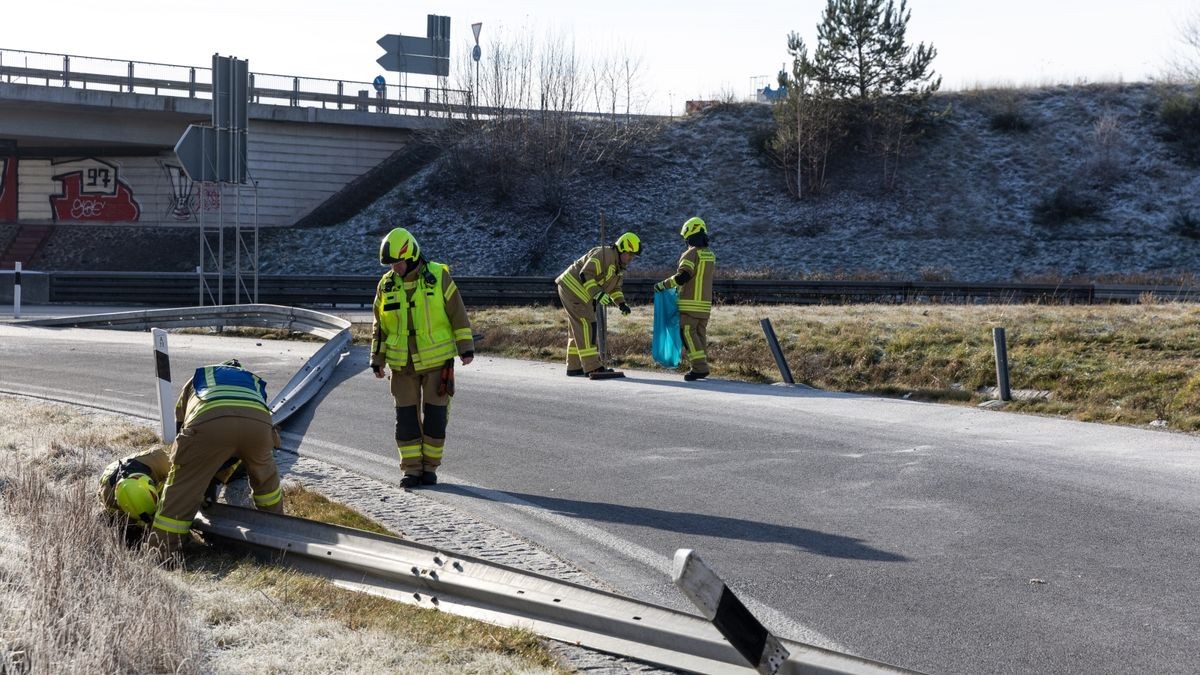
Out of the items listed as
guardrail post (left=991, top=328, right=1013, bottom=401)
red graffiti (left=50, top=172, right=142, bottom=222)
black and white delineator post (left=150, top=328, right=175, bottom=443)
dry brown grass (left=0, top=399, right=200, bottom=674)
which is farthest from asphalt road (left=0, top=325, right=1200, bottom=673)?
red graffiti (left=50, top=172, right=142, bottom=222)

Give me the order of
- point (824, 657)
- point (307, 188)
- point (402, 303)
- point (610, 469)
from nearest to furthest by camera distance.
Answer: point (824, 657) < point (402, 303) < point (610, 469) < point (307, 188)

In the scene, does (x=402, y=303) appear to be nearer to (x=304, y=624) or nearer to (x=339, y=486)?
(x=339, y=486)

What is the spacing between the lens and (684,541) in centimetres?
767

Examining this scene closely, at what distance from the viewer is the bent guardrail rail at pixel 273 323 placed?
546 inches

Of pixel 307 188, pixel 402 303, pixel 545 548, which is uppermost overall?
pixel 307 188

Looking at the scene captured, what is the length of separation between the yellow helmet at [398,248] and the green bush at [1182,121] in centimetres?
4590

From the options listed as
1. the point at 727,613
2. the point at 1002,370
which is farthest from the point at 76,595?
the point at 1002,370

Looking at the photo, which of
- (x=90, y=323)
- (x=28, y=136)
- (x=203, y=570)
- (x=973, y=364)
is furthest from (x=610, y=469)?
(x=28, y=136)

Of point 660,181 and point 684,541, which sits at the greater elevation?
point 660,181

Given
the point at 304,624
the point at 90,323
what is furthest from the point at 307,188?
the point at 304,624

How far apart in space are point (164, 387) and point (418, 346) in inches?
123

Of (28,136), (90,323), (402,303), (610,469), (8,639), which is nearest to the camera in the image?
(8,639)

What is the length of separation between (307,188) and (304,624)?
140ft

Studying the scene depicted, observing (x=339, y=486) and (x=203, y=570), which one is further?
(x=339, y=486)
